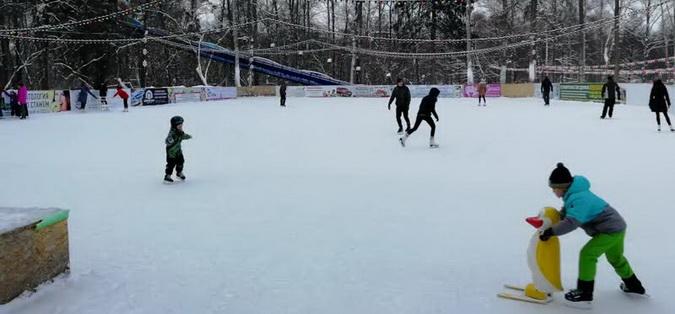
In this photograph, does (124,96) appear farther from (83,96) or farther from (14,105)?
(14,105)

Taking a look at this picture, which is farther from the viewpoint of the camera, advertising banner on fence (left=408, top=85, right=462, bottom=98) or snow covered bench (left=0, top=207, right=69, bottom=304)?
advertising banner on fence (left=408, top=85, right=462, bottom=98)

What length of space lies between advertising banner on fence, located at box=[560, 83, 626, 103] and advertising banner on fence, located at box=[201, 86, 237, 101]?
65.8 feet

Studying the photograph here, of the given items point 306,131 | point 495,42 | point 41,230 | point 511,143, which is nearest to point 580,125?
point 511,143

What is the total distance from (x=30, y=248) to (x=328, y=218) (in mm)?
3281

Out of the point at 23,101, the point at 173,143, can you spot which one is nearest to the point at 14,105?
the point at 23,101

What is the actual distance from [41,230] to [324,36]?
54452mm

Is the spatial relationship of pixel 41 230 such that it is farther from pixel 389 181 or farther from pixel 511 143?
pixel 511 143

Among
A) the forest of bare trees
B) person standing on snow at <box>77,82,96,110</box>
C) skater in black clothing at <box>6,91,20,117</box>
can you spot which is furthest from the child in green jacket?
the forest of bare trees

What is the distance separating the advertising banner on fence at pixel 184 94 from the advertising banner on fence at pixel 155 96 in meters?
0.72

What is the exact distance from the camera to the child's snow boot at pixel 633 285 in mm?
4195

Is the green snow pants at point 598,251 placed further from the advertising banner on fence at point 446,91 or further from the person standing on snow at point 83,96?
the advertising banner on fence at point 446,91

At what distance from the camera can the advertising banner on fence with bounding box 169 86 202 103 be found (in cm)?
3434

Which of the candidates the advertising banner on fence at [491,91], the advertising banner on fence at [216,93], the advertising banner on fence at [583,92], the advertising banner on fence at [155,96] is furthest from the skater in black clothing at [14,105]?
the advertising banner on fence at [491,91]

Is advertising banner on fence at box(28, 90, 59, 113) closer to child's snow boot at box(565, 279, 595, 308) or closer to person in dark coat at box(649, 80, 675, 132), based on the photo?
person in dark coat at box(649, 80, 675, 132)
